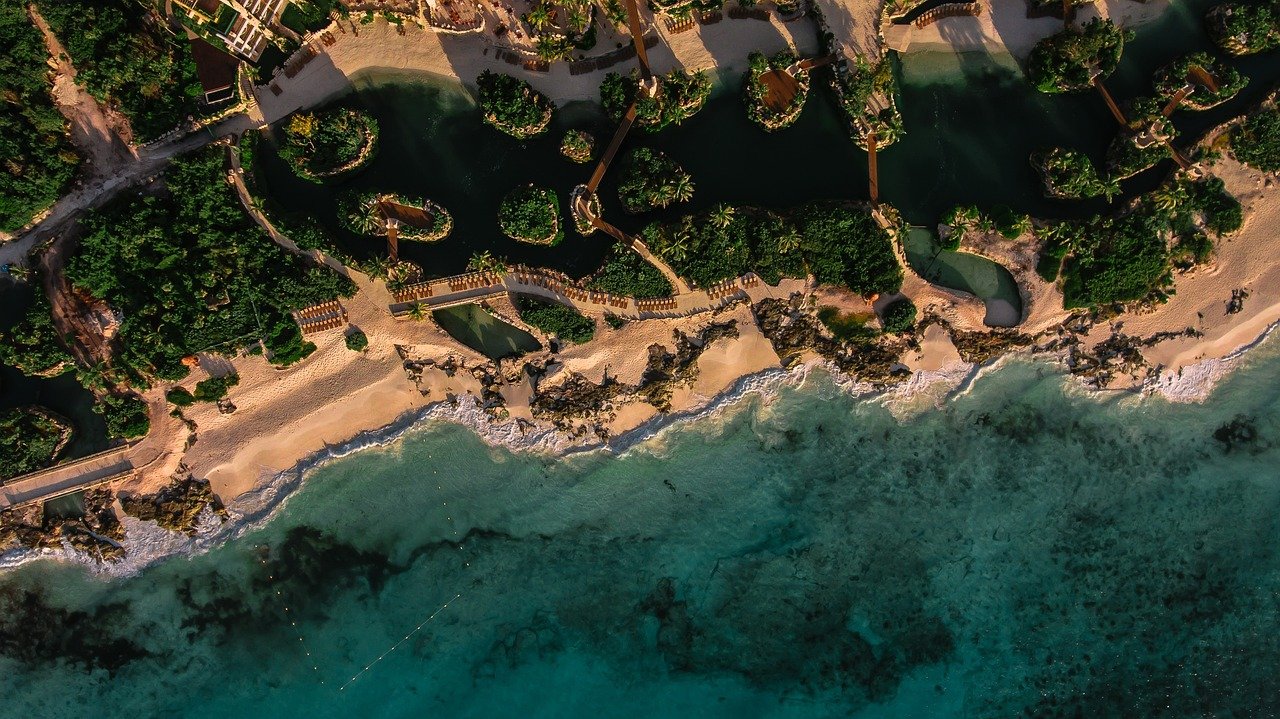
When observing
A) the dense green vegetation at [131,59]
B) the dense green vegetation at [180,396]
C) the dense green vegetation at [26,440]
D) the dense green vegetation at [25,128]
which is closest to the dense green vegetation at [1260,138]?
the dense green vegetation at [131,59]

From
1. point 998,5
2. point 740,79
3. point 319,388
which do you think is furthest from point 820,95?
point 319,388

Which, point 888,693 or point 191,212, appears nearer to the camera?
point 191,212

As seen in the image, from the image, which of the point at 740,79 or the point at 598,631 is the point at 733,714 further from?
the point at 740,79

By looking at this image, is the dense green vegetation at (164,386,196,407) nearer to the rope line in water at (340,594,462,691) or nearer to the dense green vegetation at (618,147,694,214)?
the rope line in water at (340,594,462,691)

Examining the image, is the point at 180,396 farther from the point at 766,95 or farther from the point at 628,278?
the point at 766,95

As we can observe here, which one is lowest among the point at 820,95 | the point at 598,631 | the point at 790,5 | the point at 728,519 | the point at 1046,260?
the point at 598,631

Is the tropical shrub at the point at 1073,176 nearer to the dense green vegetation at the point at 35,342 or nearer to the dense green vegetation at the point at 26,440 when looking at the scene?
the dense green vegetation at the point at 35,342

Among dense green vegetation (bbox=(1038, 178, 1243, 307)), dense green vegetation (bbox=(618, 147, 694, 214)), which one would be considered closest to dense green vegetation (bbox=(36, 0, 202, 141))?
dense green vegetation (bbox=(618, 147, 694, 214))
